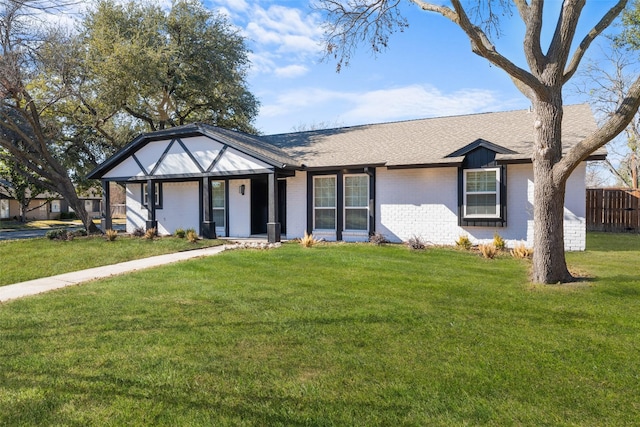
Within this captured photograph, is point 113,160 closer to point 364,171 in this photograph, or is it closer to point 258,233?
point 258,233

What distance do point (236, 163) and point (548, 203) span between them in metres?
10.3

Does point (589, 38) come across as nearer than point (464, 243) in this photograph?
Yes

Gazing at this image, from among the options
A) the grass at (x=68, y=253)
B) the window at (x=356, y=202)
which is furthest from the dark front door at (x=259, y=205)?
the window at (x=356, y=202)

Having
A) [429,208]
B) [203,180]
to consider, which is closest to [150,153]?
[203,180]

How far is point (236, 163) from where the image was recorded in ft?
46.6

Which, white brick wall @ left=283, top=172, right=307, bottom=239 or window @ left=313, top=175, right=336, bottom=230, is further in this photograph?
white brick wall @ left=283, top=172, right=307, bottom=239

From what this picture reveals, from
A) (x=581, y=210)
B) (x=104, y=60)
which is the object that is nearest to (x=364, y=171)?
(x=581, y=210)

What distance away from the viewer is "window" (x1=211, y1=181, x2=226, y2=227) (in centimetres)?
1620

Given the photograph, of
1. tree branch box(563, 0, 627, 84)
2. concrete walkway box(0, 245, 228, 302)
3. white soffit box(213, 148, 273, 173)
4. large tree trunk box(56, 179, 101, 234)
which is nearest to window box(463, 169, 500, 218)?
tree branch box(563, 0, 627, 84)

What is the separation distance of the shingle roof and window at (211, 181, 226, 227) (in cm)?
317

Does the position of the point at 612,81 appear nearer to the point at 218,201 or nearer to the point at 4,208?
the point at 218,201

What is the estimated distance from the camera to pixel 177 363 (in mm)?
3734

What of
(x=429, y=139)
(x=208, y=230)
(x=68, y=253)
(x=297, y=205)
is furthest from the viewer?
(x=297, y=205)

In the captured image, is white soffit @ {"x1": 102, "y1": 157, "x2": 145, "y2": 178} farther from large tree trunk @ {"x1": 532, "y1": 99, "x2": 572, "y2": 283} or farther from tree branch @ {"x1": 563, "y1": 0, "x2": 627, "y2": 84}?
tree branch @ {"x1": 563, "y1": 0, "x2": 627, "y2": 84}
